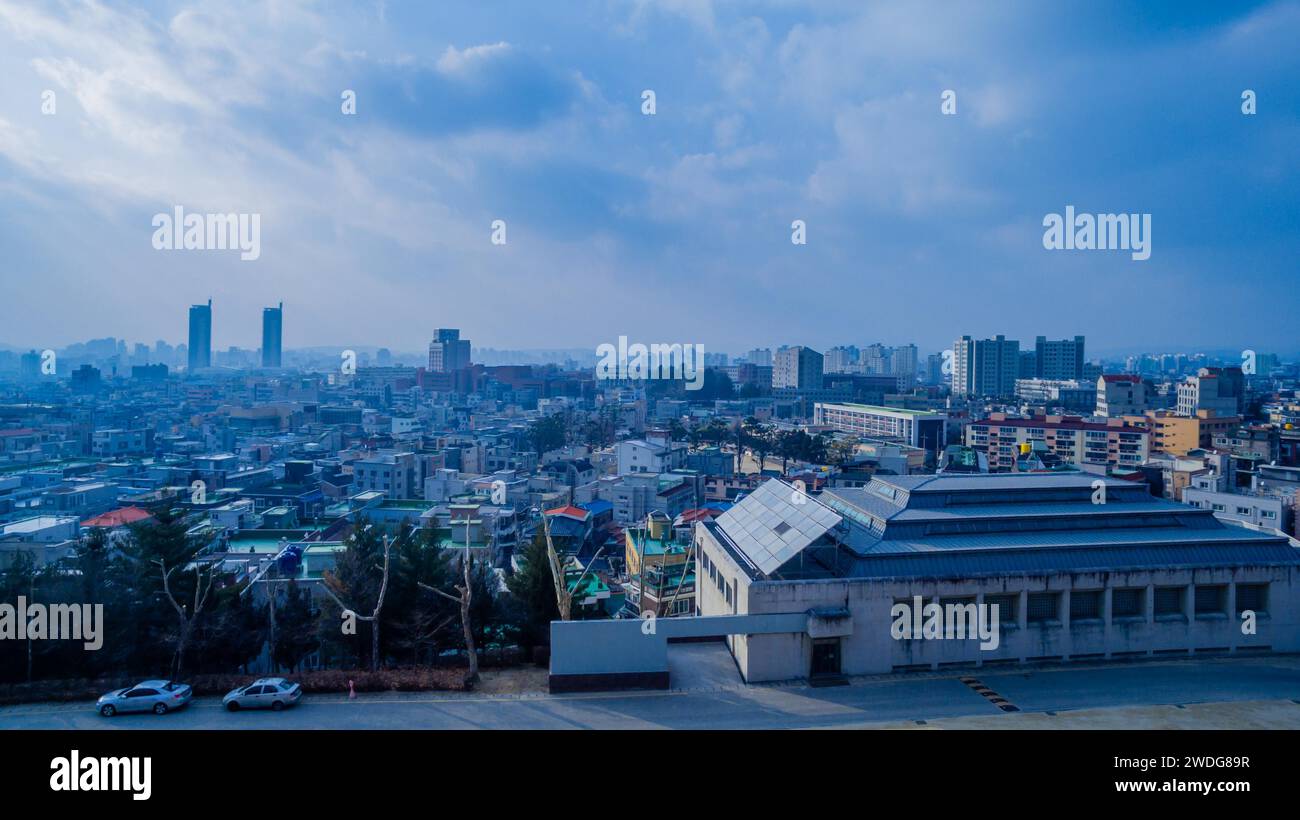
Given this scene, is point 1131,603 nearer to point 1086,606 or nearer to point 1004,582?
point 1086,606

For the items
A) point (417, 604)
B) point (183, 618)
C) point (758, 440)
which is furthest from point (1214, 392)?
point (183, 618)

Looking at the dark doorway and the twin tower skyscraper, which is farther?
the twin tower skyscraper

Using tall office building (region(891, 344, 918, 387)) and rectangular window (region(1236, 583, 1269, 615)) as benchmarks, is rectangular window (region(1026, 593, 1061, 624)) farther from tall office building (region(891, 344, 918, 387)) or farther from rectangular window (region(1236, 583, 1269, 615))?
tall office building (region(891, 344, 918, 387))

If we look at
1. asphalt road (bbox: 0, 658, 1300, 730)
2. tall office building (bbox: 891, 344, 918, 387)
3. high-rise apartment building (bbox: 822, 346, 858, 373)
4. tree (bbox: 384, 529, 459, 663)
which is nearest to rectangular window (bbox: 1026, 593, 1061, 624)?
asphalt road (bbox: 0, 658, 1300, 730)

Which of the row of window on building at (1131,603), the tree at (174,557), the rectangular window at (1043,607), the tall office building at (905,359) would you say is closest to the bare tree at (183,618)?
the tree at (174,557)

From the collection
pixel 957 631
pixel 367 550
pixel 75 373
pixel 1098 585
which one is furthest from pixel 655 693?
pixel 75 373

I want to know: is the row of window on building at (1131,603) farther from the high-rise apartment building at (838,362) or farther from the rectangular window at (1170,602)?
the high-rise apartment building at (838,362)

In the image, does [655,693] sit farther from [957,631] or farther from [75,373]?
[75,373]
